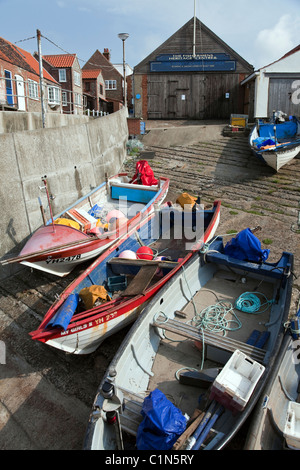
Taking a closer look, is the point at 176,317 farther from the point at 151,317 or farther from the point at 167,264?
the point at 167,264

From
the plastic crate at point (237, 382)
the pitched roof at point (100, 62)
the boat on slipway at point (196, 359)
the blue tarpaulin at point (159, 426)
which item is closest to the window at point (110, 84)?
the pitched roof at point (100, 62)

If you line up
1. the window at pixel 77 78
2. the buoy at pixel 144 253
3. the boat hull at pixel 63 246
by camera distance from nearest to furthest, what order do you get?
1. the boat hull at pixel 63 246
2. the buoy at pixel 144 253
3. the window at pixel 77 78

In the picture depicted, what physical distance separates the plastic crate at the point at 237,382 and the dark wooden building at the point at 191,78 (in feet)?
76.7

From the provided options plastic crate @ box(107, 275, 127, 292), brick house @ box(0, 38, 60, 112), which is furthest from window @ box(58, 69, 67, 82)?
plastic crate @ box(107, 275, 127, 292)

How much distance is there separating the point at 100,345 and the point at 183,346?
5.72 feet

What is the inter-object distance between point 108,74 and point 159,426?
→ 49803 mm

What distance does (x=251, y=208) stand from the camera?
36.7 feet

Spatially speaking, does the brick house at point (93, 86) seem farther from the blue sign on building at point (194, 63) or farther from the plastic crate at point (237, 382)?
the plastic crate at point (237, 382)

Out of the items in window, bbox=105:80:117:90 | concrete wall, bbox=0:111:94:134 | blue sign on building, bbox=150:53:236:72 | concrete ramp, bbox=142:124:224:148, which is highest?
window, bbox=105:80:117:90

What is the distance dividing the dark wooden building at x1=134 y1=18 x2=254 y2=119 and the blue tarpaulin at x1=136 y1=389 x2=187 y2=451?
79.1 ft

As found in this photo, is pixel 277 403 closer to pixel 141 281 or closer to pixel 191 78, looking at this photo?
pixel 141 281

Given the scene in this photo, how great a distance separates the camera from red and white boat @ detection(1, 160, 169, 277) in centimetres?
741

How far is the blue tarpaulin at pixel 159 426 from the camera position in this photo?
134 inches

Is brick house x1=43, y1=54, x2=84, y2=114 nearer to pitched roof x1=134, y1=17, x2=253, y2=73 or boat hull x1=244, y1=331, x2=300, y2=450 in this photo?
pitched roof x1=134, y1=17, x2=253, y2=73
